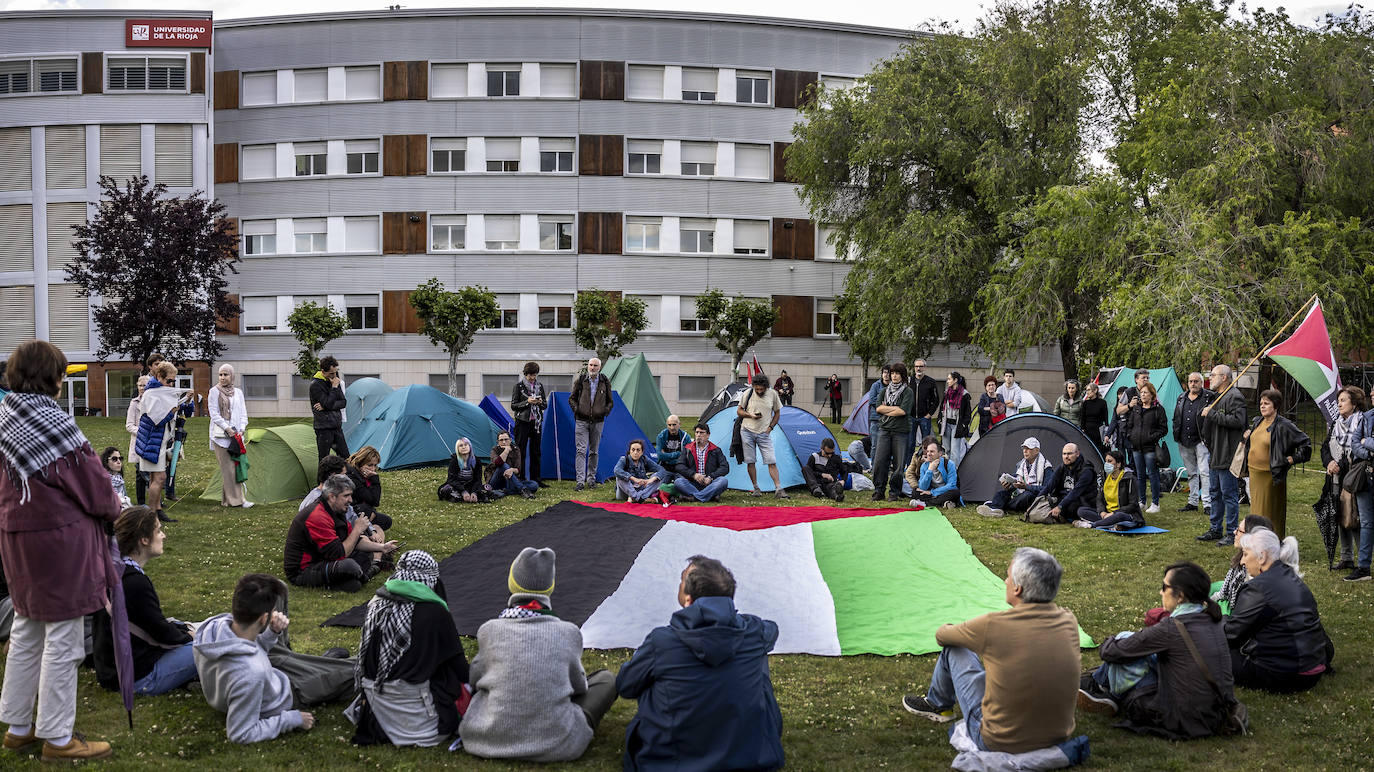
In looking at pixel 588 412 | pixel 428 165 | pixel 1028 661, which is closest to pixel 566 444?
pixel 588 412

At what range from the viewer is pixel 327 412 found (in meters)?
13.6

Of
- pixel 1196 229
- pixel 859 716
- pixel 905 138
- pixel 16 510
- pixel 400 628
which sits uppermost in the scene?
pixel 905 138

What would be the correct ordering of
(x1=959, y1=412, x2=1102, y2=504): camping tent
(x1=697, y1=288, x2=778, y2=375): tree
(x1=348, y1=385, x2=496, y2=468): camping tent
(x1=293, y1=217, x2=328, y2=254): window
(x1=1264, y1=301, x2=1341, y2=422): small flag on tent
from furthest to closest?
(x1=293, y1=217, x2=328, y2=254): window → (x1=697, y1=288, x2=778, y2=375): tree → (x1=348, y1=385, x2=496, y2=468): camping tent → (x1=959, y1=412, x2=1102, y2=504): camping tent → (x1=1264, y1=301, x2=1341, y2=422): small flag on tent

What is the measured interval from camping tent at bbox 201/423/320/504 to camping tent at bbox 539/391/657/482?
3639mm

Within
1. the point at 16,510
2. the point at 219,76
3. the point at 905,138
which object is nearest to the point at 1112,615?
the point at 16,510

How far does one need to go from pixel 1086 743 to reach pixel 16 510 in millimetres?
5217

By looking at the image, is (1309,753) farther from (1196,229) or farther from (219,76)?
(219,76)

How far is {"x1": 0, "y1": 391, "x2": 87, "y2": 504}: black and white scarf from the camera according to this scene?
15.1ft

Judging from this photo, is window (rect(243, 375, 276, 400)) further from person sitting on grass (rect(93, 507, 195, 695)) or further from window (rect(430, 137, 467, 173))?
person sitting on grass (rect(93, 507, 195, 695))

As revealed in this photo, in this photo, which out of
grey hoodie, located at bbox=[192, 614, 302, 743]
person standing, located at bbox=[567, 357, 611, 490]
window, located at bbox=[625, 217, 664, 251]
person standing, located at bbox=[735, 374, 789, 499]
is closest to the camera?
grey hoodie, located at bbox=[192, 614, 302, 743]

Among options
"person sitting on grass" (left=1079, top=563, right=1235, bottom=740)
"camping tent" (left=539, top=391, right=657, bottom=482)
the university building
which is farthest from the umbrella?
the university building

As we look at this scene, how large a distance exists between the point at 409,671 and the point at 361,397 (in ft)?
48.4

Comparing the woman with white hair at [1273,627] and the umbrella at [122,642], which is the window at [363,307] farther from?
the woman with white hair at [1273,627]

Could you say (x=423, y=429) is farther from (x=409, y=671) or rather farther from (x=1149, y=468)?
(x=409, y=671)
